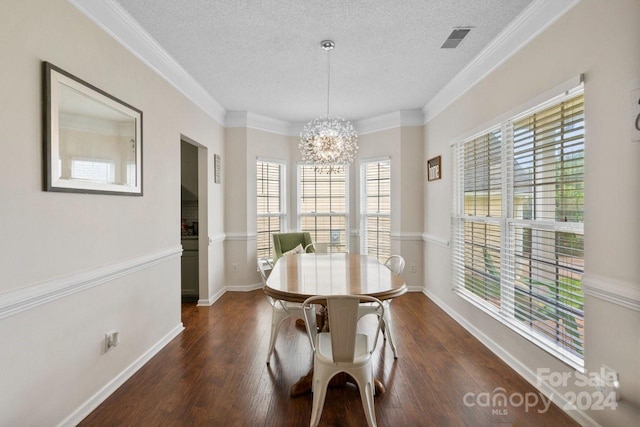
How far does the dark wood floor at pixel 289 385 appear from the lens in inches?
81.6

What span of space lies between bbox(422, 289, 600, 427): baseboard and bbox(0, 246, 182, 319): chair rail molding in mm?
3050

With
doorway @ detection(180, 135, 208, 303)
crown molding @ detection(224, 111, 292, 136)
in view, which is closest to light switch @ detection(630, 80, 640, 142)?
doorway @ detection(180, 135, 208, 303)

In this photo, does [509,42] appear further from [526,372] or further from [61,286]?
[61,286]

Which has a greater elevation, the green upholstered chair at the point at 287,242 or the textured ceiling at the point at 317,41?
the textured ceiling at the point at 317,41

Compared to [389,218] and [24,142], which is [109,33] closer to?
[24,142]

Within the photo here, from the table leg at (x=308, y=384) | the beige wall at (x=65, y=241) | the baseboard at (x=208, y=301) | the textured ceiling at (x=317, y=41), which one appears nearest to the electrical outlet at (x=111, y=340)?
the beige wall at (x=65, y=241)

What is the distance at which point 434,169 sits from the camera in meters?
4.58

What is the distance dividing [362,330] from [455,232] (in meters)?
1.57

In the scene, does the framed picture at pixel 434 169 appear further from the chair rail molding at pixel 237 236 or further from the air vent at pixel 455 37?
the chair rail molding at pixel 237 236

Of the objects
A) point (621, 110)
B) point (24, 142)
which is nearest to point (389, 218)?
point (621, 110)

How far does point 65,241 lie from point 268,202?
368cm

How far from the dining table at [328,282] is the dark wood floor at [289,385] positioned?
23cm

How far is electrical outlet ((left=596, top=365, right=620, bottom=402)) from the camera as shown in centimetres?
180

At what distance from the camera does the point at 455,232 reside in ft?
13.0
